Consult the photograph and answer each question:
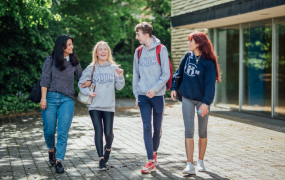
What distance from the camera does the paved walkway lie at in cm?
487

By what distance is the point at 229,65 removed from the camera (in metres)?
12.8

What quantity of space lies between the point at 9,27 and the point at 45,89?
26.0 feet

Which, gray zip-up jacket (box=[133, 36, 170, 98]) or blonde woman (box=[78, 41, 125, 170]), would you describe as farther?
A: blonde woman (box=[78, 41, 125, 170])

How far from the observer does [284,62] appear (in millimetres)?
9969

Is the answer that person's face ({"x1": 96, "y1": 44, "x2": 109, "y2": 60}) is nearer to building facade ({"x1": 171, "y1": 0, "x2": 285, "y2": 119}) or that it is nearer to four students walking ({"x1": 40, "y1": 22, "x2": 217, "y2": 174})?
four students walking ({"x1": 40, "y1": 22, "x2": 217, "y2": 174})

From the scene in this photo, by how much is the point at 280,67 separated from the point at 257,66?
1.11m

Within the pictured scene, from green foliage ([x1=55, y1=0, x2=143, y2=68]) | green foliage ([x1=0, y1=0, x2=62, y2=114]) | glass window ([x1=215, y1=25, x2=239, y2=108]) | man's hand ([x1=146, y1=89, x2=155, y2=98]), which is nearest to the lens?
man's hand ([x1=146, y1=89, x2=155, y2=98])

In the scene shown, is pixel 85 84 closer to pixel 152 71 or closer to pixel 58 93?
pixel 58 93

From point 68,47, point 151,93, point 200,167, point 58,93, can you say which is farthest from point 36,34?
point 200,167

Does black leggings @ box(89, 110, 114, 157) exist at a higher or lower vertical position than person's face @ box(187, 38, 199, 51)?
lower

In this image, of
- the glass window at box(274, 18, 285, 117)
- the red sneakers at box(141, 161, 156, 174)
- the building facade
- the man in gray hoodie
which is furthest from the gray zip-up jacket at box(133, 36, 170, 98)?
→ the glass window at box(274, 18, 285, 117)

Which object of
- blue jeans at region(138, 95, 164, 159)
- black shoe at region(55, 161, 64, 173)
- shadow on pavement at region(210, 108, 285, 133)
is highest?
blue jeans at region(138, 95, 164, 159)

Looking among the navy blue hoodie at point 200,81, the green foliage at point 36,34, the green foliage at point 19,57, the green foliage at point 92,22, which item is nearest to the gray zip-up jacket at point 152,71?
the navy blue hoodie at point 200,81

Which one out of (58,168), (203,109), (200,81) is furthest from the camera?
(58,168)
